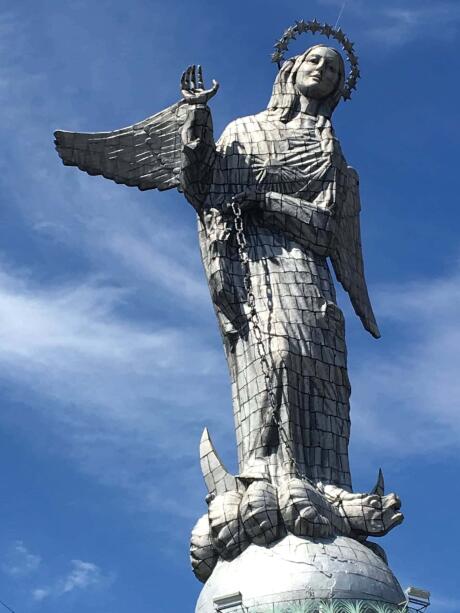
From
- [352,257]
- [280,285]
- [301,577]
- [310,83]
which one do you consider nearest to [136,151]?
[310,83]

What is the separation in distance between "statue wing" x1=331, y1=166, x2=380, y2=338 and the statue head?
1.21 meters

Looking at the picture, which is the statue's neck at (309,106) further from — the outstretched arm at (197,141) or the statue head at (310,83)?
the outstretched arm at (197,141)

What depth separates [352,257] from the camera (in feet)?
83.4

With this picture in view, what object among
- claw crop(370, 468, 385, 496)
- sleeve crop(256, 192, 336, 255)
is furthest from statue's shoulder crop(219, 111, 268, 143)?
claw crop(370, 468, 385, 496)

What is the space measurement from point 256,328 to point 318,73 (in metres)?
4.64

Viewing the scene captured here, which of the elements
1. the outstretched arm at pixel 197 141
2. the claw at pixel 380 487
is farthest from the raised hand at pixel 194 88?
the claw at pixel 380 487

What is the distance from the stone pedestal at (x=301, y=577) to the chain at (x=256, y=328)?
1354mm

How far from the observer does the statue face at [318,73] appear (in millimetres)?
25438

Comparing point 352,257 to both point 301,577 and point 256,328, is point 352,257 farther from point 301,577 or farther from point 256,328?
point 301,577

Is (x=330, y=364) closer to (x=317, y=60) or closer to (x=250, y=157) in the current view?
(x=250, y=157)

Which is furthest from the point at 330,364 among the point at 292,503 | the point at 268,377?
the point at 292,503

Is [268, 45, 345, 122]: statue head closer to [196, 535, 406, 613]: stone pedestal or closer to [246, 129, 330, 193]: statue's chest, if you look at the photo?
[246, 129, 330, 193]: statue's chest

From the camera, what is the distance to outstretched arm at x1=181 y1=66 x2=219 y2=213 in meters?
23.5

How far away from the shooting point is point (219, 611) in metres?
20.9
